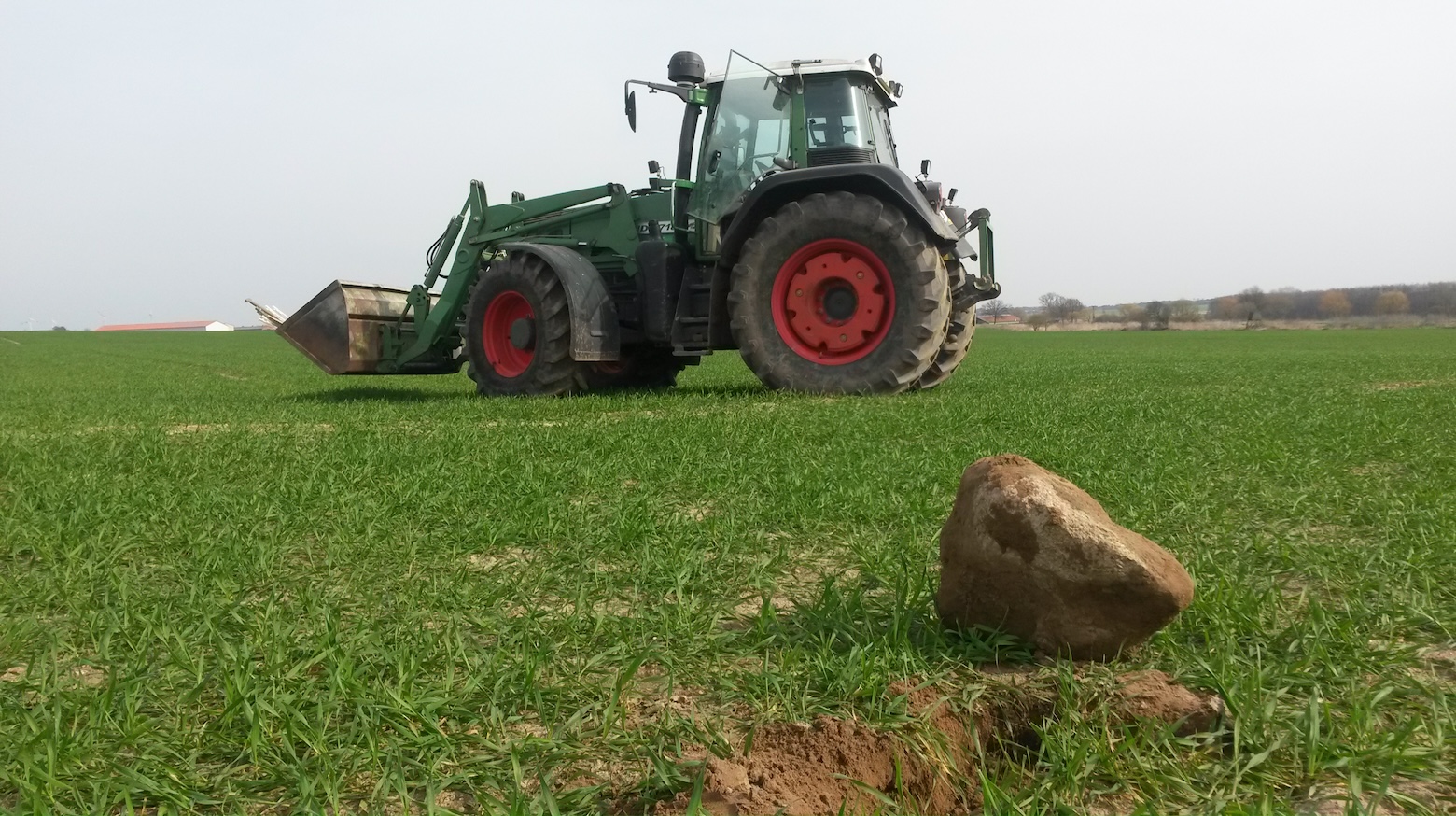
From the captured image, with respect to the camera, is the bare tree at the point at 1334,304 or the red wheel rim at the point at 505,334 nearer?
the red wheel rim at the point at 505,334

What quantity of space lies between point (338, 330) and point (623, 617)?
298 inches

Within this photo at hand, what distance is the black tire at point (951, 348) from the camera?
8.54 m

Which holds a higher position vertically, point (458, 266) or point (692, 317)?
point (458, 266)

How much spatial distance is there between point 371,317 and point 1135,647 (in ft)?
27.9

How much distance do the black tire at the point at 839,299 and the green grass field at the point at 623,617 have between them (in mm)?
2456

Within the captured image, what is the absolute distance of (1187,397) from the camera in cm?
728

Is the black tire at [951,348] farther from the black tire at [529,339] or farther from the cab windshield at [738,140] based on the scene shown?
the black tire at [529,339]

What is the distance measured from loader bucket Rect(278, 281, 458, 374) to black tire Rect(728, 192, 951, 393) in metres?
3.70

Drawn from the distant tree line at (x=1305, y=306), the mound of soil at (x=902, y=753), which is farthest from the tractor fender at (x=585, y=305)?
the distant tree line at (x=1305, y=306)

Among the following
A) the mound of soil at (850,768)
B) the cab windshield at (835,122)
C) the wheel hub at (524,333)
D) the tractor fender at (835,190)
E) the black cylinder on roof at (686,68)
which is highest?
the black cylinder on roof at (686,68)

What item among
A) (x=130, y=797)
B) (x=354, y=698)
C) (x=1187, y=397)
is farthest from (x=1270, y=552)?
(x=1187, y=397)

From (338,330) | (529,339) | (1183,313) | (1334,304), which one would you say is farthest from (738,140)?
(1334,304)

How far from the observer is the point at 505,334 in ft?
28.6

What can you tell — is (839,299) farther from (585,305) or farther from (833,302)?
(585,305)
